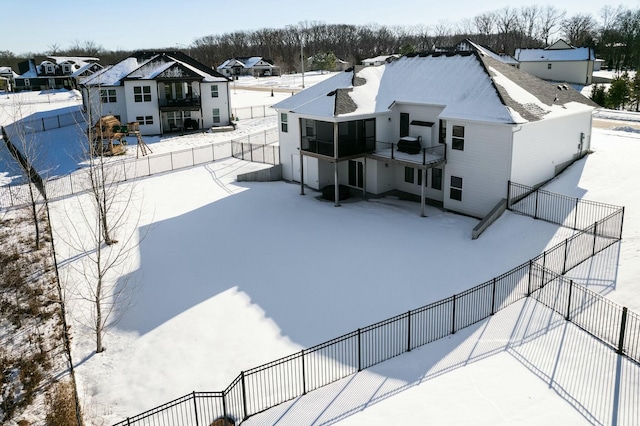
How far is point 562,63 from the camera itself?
75.6m

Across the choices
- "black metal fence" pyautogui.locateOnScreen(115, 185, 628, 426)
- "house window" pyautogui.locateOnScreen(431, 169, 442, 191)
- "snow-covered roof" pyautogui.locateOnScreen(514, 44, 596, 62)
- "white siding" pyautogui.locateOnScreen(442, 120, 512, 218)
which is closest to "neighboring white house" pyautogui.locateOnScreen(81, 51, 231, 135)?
"house window" pyautogui.locateOnScreen(431, 169, 442, 191)

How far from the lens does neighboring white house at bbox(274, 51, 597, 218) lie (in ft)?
81.4

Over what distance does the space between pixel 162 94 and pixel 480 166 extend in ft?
112

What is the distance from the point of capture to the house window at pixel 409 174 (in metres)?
29.5

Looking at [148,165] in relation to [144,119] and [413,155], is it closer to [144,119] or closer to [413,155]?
[144,119]

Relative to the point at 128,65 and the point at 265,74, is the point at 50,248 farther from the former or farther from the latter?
the point at 265,74

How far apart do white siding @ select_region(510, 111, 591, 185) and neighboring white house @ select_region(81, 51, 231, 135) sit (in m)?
33.0

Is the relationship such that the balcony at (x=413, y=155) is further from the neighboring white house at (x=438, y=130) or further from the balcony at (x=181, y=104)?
the balcony at (x=181, y=104)

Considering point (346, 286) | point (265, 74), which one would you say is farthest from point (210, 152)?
point (265, 74)

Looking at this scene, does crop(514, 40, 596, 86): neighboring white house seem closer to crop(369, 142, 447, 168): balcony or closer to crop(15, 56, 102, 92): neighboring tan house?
crop(369, 142, 447, 168): balcony

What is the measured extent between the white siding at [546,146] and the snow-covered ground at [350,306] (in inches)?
32.6

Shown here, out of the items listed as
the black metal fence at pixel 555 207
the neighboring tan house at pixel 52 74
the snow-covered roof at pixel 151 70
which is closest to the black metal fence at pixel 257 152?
the snow-covered roof at pixel 151 70

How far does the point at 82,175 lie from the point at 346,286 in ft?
75.6

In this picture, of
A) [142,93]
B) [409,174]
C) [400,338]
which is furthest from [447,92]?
[142,93]
